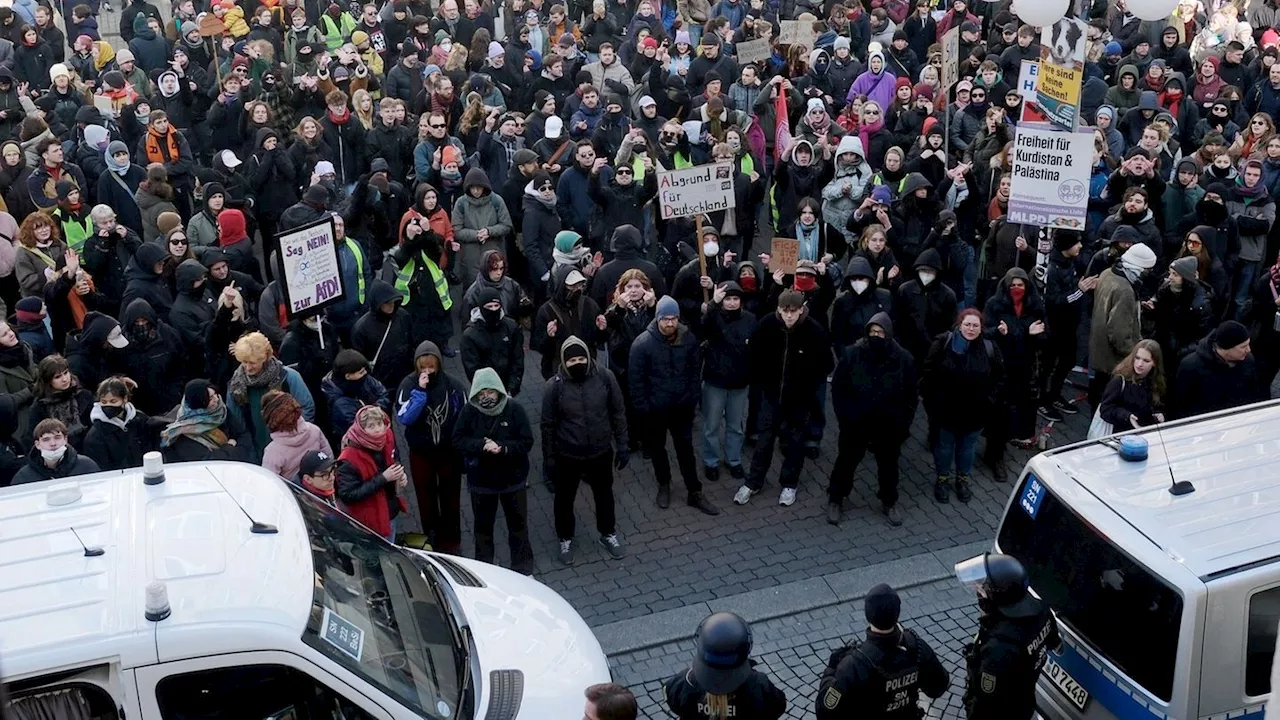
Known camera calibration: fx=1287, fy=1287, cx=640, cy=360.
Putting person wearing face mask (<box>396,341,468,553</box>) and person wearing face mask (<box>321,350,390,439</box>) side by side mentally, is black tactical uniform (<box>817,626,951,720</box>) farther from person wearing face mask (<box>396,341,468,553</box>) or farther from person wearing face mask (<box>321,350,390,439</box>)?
person wearing face mask (<box>321,350,390,439</box>)

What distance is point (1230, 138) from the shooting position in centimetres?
1507

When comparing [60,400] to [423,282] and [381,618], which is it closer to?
[423,282]

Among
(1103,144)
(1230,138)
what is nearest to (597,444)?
(1103,144)

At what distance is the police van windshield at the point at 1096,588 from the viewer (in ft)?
19.3

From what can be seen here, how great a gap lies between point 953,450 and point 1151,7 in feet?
16.0

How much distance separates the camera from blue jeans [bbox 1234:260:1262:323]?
41.2 ft

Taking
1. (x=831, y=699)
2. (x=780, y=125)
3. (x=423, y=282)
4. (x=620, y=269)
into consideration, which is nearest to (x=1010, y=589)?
(x=831, y=699)

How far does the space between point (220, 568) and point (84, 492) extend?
1063 millimetres

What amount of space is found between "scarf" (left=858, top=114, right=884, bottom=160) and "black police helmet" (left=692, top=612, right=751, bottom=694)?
398 inches

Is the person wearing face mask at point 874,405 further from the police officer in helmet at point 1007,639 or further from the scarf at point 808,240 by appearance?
the police officer in helmet at point 1007,639

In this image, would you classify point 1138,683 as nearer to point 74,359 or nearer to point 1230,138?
point 74,359

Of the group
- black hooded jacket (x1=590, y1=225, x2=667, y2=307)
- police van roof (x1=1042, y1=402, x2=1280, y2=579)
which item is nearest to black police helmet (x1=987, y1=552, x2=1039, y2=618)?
police van roof (x1=1042, y1=402, x2=1280, y2=579)

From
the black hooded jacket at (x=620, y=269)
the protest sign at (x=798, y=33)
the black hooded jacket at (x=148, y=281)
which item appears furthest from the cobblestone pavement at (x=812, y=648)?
the protest sign at (x=798, y=33)

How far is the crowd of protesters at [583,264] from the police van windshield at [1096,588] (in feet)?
9.46
